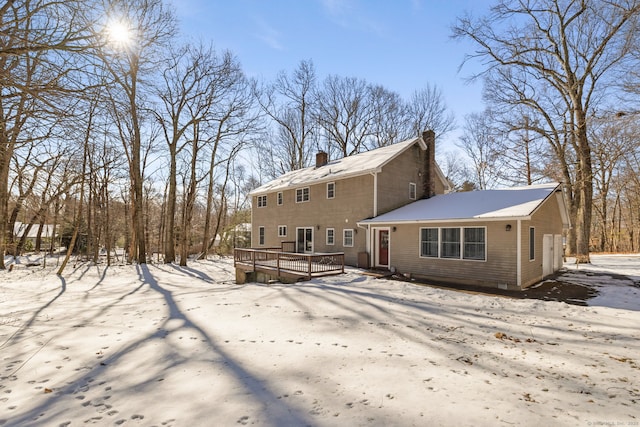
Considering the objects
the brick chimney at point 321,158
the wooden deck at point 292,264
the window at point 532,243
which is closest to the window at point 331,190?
the wooden deck at point 292,264

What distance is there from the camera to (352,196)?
53.2 feet

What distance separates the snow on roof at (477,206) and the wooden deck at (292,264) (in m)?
2.72

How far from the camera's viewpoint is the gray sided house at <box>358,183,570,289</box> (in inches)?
427

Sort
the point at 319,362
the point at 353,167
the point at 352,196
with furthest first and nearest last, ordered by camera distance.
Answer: the point at 353,167
the point at 352,196
the point at 319,362

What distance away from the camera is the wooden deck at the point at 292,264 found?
12742mm

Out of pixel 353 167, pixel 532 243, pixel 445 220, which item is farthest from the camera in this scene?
pixel 353 167

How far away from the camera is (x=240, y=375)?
405 centimetres

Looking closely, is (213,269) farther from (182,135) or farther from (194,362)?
(194,362)

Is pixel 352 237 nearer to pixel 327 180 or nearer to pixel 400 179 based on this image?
pixel 327 180

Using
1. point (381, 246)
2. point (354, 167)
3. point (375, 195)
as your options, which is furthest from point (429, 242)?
point (354, 167)

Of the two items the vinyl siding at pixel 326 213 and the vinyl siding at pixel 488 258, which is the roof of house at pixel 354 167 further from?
the vinyl siding at pixel 488 258

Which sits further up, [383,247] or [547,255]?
[383,247]

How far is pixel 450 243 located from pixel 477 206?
1.90 metres

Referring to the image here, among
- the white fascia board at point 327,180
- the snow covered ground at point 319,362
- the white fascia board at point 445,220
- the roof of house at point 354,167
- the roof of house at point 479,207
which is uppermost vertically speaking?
the roof of house at point 354,167
